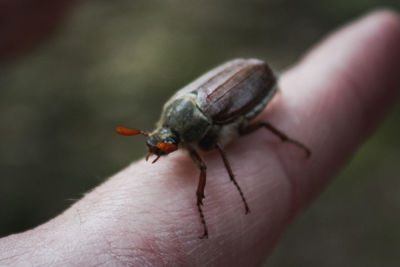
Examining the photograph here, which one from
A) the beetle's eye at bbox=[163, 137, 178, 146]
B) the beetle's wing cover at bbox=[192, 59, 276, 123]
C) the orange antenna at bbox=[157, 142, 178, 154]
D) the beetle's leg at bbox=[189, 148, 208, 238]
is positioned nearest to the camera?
the beetle's leg at bbox=[189, 148, 208, 238]

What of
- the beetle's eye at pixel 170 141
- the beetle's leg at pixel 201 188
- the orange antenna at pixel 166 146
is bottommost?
the beetle's leg at pixel 201 188

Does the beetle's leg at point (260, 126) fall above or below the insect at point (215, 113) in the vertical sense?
below

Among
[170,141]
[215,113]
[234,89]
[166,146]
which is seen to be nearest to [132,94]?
[234,89]

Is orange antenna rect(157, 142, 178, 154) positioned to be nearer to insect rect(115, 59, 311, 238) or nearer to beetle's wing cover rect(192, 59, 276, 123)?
insect rect(115, 59, 311, 238)

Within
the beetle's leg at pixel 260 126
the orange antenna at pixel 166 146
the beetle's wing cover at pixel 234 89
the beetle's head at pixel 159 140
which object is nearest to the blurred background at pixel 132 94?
the beetle's head at pixel 159 140

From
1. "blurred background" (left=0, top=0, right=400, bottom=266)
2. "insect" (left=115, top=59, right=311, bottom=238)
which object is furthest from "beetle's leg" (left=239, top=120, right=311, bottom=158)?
"blurred background" (left=0, top=0, right=400, bottom=266)

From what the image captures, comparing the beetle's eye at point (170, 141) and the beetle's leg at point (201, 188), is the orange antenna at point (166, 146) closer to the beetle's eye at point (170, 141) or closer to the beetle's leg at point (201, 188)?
the beetle's eye at point (170, 141)

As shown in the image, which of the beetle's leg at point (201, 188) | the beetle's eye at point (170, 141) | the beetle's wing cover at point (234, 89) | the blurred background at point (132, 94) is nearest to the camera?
the beetle's leg at point (201, 188)
